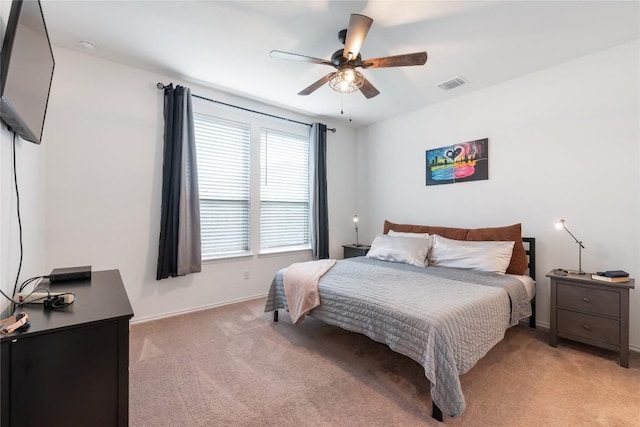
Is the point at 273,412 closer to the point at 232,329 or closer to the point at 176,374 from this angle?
the point at 176,374

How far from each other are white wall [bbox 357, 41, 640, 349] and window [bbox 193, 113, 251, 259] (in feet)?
8.31

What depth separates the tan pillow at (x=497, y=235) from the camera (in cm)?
282

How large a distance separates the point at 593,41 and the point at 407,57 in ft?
6.00

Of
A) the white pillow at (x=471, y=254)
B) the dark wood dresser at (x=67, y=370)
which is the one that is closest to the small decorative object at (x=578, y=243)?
the white pillow at (x=471, y=254)

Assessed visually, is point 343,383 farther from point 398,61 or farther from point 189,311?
point 398,61

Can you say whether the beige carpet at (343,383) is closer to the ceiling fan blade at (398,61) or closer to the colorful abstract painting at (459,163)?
the colorful abstract painting at (459,163)

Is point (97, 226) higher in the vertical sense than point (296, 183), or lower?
lower

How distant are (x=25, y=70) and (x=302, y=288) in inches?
85.7

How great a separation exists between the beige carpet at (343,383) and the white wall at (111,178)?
27.1 inches

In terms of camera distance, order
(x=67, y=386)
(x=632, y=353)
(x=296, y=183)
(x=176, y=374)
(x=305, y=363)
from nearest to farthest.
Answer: (x=67, y=386), (x=176, y=374), (x=305, y=363), (x=632, y=353), (x=296, y=183)

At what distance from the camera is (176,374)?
6.82ft

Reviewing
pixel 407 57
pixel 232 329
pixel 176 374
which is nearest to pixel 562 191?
pixel 407 57

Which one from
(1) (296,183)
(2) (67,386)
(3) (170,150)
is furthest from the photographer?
(1) (296,183)

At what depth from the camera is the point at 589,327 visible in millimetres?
2326
